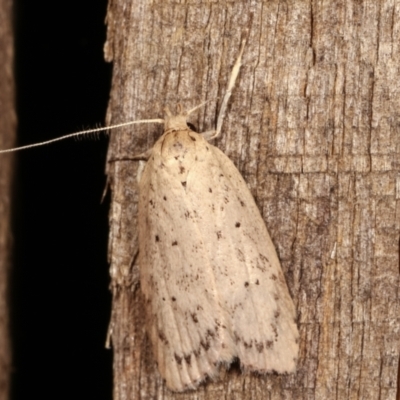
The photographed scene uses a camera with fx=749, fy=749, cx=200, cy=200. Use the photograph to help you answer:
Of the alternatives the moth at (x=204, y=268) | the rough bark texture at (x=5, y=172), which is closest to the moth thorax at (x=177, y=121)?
the moth at (x=204, y=268)

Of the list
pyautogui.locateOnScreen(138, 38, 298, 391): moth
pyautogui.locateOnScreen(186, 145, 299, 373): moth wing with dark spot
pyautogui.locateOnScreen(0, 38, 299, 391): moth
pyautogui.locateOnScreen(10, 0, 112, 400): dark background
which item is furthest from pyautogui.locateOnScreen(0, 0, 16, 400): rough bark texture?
pyautogui.locateOnScreen(186, 145, 299, 373): moth wing with dark spot

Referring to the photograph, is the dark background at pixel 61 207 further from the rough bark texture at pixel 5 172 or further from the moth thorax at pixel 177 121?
the moth thorax at pixel 177 121

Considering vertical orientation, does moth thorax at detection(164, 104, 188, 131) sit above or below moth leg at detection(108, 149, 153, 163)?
above

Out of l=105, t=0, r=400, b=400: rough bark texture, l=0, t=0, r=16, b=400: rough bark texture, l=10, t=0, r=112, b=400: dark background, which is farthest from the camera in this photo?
l=10, t=0, r=112, b=400: dark background

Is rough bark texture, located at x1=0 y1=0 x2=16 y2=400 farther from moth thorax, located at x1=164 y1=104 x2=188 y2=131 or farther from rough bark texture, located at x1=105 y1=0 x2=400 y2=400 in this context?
moth thorax, located at x1=164 y1=104 x2=188 y2=131

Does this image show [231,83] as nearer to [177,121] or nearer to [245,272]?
[177,121]

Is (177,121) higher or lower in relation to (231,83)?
lower

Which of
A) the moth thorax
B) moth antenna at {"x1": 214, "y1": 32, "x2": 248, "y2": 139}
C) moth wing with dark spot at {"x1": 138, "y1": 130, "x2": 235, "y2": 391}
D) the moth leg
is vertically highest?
moth antenna at {"x1": 214, "y1": 32, "x2": 248, "y2": 139}

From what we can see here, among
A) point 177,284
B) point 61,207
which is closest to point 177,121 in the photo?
point 177,284
